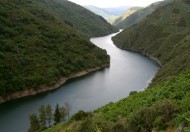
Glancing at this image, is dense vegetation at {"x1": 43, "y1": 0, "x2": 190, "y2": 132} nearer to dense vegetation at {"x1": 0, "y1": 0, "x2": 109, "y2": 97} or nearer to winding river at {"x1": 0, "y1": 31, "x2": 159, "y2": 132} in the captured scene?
winding river at {"x1": 0, "y1": 31, "x2": 159, "y2": 132}

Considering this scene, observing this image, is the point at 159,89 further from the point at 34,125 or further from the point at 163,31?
the point at 163,31

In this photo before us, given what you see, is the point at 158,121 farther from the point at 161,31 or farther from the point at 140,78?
the point at 161,31

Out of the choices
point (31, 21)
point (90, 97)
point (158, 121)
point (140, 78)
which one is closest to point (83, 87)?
point (90, 97)

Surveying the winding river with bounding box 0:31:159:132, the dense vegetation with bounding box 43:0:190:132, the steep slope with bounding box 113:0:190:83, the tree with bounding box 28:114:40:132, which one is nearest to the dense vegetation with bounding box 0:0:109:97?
the winding river with bounding box 0:31:159:132

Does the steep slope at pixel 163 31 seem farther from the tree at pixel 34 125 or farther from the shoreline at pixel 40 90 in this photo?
the tree at pixel 34 125

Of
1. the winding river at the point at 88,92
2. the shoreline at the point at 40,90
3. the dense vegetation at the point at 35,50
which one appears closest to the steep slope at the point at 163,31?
the winding river at the point at 88,92
